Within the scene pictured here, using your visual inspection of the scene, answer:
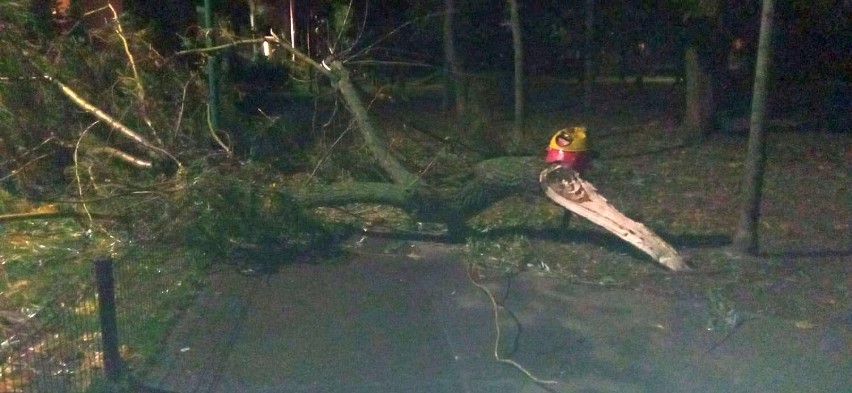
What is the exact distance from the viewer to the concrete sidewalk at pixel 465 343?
6.03 metres

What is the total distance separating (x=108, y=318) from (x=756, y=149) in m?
5.23

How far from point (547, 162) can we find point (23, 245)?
4.62m

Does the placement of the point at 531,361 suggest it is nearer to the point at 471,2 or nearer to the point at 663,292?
the point at 663,292

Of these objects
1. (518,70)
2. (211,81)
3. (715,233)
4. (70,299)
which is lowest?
(715,233)

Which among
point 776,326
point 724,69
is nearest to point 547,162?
point 776,326

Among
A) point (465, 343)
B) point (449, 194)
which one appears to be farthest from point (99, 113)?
point (465, 343)

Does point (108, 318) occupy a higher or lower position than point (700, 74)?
lower

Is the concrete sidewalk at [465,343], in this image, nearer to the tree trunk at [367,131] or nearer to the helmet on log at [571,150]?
the helmet on log at [571,150]

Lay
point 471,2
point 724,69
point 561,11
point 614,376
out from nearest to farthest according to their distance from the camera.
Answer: point 614,376 < point 724,69 < point 471,2 < point 561,11

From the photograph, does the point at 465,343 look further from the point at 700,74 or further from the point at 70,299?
the point at 700,74

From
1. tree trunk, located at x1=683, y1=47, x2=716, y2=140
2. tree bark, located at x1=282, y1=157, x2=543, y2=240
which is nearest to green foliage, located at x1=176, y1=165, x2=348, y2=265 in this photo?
tree bark, located at x1=282, y1=157, x2=543, y2=240

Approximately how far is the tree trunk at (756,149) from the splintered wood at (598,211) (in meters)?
0.64

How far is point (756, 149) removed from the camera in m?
8.41

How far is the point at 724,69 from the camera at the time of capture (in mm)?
16297
